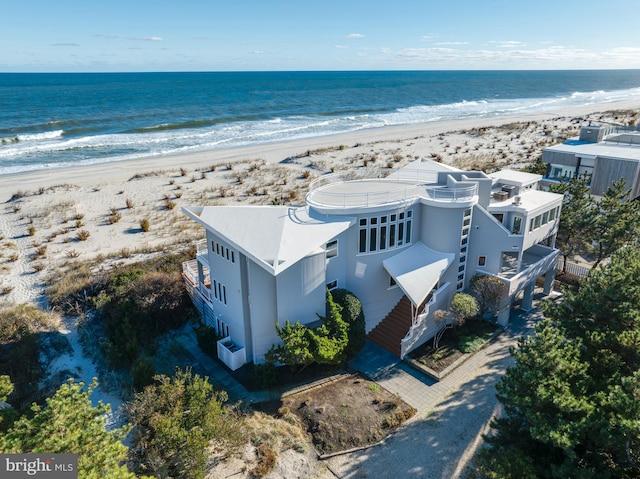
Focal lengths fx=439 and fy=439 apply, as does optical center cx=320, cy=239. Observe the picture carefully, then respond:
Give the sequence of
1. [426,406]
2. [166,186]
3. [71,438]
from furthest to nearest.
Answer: [166,186] < [426,406] < [71,438]

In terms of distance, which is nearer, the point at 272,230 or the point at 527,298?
the point at 272,230

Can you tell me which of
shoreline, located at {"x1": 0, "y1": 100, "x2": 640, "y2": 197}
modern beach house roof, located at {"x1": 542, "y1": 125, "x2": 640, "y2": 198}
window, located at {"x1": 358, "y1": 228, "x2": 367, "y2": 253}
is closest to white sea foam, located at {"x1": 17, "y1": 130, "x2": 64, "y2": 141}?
shoreline, located at {"x1": 0, "y1": 100, "x2": 640, "y2": 197}

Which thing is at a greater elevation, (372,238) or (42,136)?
(372,238)

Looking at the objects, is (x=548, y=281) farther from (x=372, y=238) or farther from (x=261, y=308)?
(x=261, y=308)

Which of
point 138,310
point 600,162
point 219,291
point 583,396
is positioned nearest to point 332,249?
point 219,291

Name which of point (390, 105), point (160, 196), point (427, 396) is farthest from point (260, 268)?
point (390, 105)

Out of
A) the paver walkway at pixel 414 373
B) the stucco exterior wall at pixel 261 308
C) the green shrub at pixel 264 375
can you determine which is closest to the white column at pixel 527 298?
the paver walkway at pixel 414 373

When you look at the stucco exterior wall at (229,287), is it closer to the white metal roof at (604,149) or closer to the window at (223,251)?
the window at (223,251)
